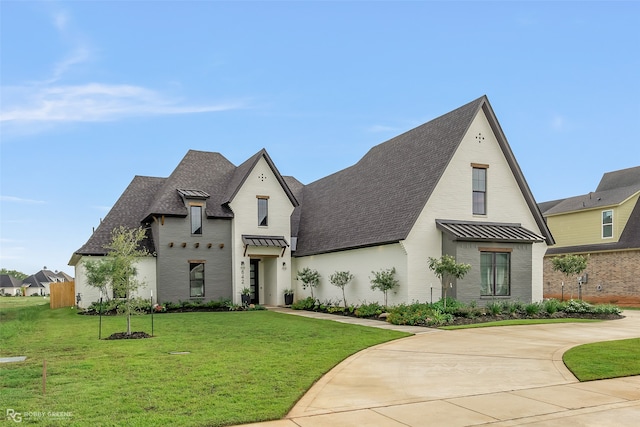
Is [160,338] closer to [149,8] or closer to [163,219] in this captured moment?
[149,8]

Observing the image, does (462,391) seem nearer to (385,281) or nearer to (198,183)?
(385,281)

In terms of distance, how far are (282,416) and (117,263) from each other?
11.3 metres

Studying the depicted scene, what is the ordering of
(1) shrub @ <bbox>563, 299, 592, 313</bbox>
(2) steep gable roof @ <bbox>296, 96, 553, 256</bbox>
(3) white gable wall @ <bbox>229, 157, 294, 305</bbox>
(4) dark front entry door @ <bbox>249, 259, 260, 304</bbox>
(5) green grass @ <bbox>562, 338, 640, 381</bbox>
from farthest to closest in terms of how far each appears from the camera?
1. (4) dark front entry door @ <bbox>249, 259, 260, 304</bbox>
2. (3) white gable wall @ <bbox>229, 157, 294, 305</bbox>
3. (2) steep gable roof @ <bbox>296, 96, 553, 256</bbox>
4. (1) shrub @ <bbox>563, 299, 592, 313</bbox>
5. (5) green grass @ <bbox>562, 338, 640, 381</bbox>

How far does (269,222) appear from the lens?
32062mm

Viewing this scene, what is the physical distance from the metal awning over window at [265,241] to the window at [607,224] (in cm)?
2079

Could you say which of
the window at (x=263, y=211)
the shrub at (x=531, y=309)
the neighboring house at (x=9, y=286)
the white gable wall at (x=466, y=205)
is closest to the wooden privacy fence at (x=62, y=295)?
the window at (x=263, y=211)

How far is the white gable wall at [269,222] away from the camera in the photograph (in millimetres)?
31297

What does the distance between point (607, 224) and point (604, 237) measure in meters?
0.87

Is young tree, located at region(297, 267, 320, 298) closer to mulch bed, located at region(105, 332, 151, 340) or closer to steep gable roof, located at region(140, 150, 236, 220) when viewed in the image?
steep gable roof, located at region(140, 150, 236, 220)

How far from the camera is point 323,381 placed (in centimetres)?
934

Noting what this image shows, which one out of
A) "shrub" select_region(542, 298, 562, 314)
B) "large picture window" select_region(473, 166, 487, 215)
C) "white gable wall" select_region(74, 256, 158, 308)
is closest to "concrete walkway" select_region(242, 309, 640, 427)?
"shrub" select_region(542, 298, 562, 314)

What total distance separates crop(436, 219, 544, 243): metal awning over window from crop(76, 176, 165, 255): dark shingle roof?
57.0 ft

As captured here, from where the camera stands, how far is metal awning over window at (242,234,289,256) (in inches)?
1208

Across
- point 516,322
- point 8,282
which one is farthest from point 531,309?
point 8,282
